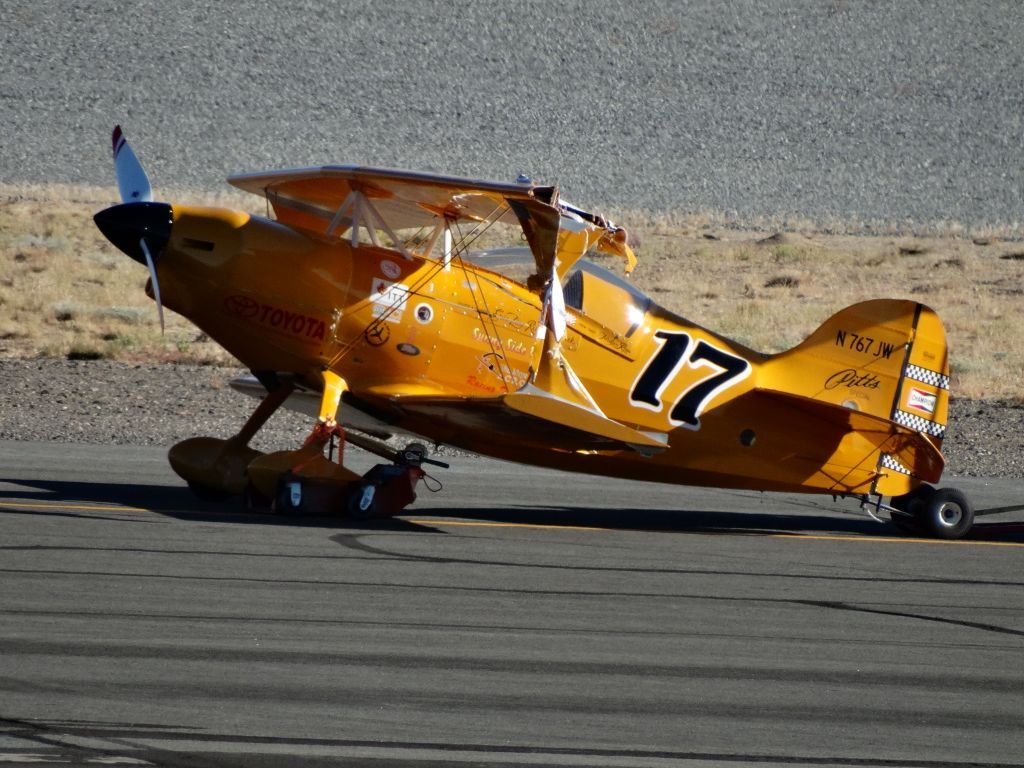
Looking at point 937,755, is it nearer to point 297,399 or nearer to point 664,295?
point 297,399

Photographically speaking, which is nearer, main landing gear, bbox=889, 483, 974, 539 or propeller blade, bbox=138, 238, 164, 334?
propeller blade, bbox=138, 238, 164, 334

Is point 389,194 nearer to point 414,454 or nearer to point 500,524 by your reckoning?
point 414,454

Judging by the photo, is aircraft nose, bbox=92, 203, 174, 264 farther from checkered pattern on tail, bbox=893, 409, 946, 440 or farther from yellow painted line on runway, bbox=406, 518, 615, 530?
checkered pattern on tail, bbox=893, 409, 946, 440

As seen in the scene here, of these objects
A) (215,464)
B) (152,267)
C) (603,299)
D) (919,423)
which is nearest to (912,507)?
(919,423)

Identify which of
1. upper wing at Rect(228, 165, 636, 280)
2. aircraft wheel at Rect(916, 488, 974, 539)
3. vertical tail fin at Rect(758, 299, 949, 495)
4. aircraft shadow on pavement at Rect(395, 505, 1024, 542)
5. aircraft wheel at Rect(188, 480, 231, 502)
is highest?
upper wing at Rect(228, 165, 636, 280)

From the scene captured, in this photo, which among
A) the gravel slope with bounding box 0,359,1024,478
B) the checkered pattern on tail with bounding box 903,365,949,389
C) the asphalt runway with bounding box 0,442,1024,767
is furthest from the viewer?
the gravel slope with bounding box 0,359,1024,478

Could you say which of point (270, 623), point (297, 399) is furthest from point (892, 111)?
point (270, 623)

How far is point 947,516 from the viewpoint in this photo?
13.1 m

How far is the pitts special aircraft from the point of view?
12.1 metres

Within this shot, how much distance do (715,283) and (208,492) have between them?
25.5 metres

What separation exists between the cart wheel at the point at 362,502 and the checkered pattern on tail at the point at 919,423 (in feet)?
16.4

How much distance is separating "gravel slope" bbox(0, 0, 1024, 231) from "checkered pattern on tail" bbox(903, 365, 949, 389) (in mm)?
42384

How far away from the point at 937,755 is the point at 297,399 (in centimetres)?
818

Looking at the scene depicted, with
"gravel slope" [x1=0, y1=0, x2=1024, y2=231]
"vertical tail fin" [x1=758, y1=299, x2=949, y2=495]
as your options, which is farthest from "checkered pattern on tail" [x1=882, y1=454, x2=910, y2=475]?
"gravel slope" [x1=0, y1=0, x2=1024, y2=231]
